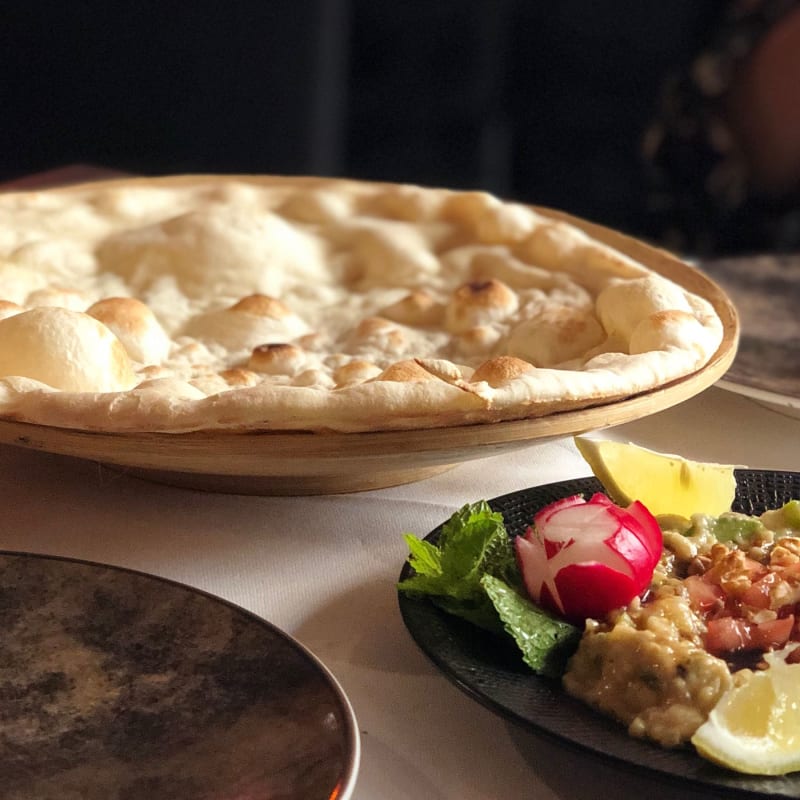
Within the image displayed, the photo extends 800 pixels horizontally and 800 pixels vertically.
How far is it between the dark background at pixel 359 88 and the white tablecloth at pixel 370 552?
8.36 ft

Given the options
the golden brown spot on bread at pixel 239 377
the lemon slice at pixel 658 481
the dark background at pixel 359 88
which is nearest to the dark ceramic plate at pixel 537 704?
the lemon slice at pixel 658 481

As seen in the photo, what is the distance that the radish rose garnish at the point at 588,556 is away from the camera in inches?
29.3

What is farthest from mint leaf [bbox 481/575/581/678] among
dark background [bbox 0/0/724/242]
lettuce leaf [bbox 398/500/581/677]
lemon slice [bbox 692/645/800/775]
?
dark background [bbox 0/0/724/242]

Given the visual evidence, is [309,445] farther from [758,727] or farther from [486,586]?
[758,727]

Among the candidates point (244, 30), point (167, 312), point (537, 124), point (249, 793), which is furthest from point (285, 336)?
point (537, 124)

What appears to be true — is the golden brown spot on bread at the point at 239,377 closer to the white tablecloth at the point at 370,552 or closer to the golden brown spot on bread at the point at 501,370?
the white tablecloth at the point at 370,552

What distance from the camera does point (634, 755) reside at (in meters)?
0.63

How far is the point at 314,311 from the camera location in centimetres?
145

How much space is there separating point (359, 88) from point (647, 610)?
3.39 m

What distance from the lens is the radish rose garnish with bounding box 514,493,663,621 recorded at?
2.44ft

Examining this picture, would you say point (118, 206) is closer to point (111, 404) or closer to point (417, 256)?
point (417, 256)

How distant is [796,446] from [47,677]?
0.80 m

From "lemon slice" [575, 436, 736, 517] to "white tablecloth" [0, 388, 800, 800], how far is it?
9 centimetres

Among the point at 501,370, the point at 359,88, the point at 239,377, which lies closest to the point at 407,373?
the point at 501,370
